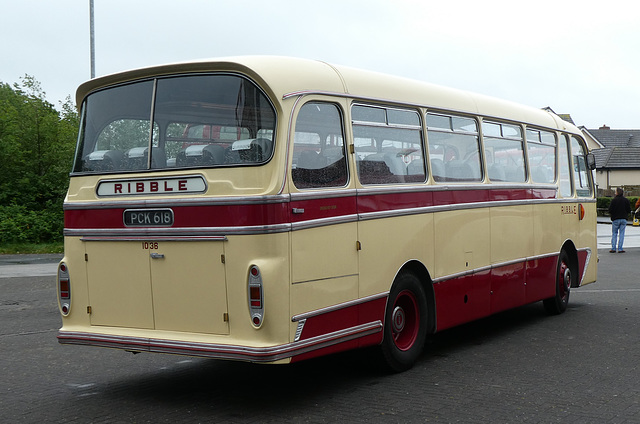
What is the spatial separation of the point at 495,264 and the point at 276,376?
10.9 feet

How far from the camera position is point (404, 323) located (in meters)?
8.00

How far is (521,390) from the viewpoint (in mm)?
6984

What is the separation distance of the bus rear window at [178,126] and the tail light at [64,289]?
890 mm

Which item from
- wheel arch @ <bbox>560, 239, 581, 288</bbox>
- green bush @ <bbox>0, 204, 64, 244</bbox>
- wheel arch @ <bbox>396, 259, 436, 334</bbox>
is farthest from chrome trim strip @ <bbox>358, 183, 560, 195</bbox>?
green bush @ <bbox>0, 204, 64, 244</bbox>

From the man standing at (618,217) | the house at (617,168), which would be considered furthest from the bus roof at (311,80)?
the house at (617,168)

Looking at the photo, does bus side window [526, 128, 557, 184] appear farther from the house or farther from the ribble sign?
the house

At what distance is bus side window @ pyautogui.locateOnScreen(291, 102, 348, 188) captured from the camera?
6.60 metres

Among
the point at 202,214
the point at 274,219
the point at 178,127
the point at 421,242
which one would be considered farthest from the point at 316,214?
the point at 421,242

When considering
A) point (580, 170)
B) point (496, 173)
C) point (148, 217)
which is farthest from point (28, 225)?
point (148, 217)

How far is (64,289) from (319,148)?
→ 255 centimetres

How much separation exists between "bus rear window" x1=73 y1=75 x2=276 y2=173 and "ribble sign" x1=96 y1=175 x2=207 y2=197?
0.41ft

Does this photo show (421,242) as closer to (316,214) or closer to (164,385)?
(316,214)

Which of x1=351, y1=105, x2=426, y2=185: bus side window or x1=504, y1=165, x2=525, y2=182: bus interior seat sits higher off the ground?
x1=351, y1=105, x2=426, y2=185: bus side window

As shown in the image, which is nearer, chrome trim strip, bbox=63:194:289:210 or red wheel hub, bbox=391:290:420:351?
chrome trim strip, bbox=63:194:289:210
